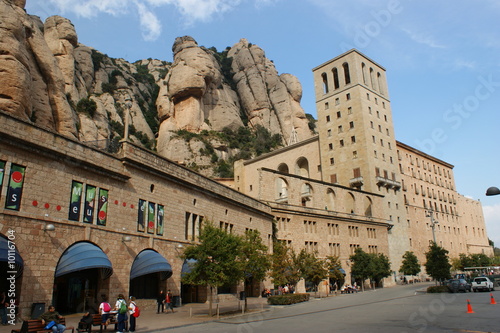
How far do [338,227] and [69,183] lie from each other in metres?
39.1

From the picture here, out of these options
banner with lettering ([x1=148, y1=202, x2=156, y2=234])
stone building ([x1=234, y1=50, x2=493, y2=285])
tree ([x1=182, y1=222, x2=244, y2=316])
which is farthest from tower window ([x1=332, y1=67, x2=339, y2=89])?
tree ([x1=182, y1=222, x2=244, y2=316])

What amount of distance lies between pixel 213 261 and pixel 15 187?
9770mm

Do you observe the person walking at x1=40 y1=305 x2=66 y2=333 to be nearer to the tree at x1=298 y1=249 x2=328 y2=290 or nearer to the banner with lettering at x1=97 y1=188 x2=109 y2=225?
the banner with lettering at x1=97 y1=188 x2=109 y2=225

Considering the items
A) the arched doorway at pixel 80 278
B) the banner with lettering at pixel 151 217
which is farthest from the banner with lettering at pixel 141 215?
the arched doorway at pixel 80 278

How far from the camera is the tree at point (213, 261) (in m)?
19.2

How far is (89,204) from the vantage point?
17750mm

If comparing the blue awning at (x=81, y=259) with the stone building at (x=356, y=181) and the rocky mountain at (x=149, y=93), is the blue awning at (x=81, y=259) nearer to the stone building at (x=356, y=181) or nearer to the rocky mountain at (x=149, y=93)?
the rocky mountain at (x=149, y=93)

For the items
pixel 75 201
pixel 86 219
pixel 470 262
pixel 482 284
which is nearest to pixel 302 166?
pixel 470 262

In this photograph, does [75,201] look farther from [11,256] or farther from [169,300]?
[169,300]

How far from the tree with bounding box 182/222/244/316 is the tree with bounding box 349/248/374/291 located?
31.0 m

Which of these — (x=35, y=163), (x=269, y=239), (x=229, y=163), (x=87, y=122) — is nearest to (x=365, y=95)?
(x=229, y=163)

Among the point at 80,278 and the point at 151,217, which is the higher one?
the point at 151,217

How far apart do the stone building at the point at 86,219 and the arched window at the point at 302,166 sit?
1949 inches

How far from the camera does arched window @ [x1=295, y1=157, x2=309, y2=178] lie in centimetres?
7356
